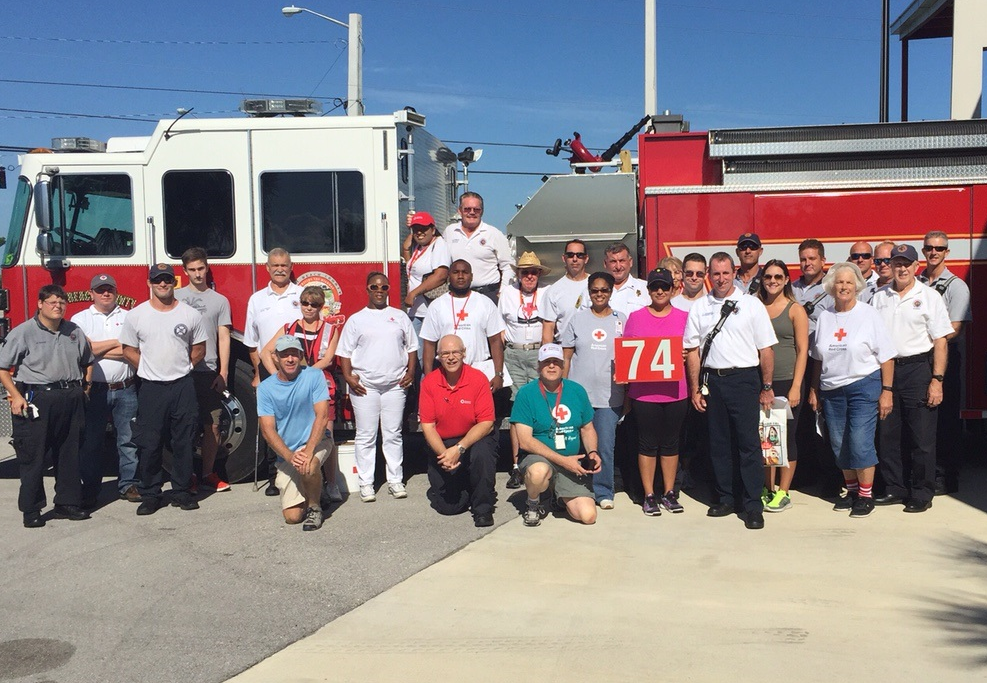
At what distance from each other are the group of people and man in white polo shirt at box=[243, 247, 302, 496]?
0.06 ft

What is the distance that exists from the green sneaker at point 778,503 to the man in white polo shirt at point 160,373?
4.26 metres

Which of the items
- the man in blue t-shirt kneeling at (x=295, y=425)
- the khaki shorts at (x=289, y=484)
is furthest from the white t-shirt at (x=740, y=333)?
the khaki shorts at (x=289, y=484)

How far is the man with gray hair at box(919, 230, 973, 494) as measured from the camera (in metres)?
7.04

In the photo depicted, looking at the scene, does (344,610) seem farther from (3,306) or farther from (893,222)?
(893,222)

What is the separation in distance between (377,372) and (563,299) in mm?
1529

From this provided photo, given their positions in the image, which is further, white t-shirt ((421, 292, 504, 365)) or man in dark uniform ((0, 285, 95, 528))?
white t-shirt ((421, 292, 504, 365))

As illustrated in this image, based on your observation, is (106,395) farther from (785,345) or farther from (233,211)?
(785,345)

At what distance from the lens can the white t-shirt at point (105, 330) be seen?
24.3 ft

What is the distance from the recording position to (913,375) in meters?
6.88

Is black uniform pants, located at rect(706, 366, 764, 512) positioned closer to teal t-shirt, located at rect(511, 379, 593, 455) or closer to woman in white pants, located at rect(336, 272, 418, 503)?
teal t-shirt, located at rect(511, 379, 593, 455)

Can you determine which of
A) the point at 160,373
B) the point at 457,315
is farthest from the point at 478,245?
the point at 160,373

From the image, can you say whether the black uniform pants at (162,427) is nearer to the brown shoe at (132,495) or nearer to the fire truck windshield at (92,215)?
the brown shoe at (132,495)


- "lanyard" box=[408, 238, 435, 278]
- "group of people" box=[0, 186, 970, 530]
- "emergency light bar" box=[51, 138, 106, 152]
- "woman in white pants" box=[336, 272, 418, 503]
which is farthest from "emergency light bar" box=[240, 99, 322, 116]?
"woman in white pants" box=[336, 272, 418, 503]

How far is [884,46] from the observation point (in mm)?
14570
